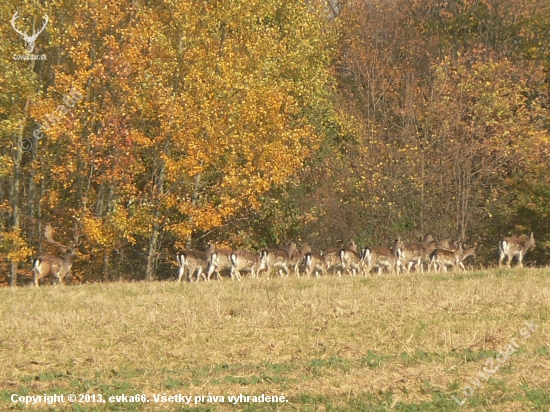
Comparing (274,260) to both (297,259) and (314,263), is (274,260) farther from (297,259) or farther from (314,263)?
(314,263)

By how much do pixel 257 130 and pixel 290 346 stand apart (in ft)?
53.7

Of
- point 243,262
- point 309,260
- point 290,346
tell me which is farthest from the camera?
point 243,262

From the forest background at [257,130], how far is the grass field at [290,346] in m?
9.02

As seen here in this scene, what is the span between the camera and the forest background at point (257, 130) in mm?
26172

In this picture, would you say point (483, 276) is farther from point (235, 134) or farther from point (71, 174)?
point (71, 174)

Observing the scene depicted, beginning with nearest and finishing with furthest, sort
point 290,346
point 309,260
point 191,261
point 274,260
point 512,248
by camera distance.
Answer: point 290,346 < point 191,261 < point 309,260 < point 274,260 < point 512,248

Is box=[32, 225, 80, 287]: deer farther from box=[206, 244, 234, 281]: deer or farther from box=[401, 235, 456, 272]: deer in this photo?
box=[401, 235, 456, 272]: deer

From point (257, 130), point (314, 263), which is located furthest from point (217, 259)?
point (257, 130)

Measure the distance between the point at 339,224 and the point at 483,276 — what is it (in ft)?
38.7

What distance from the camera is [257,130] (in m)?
28.1

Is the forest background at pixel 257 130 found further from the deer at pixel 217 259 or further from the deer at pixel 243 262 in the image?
the deer at pixel 243 262

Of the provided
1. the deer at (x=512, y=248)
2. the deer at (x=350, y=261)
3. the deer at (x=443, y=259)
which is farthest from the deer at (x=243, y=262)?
the deer at (x=512, y=248)

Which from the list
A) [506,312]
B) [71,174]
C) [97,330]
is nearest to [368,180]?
[71,174]

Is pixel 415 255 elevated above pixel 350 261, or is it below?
above
